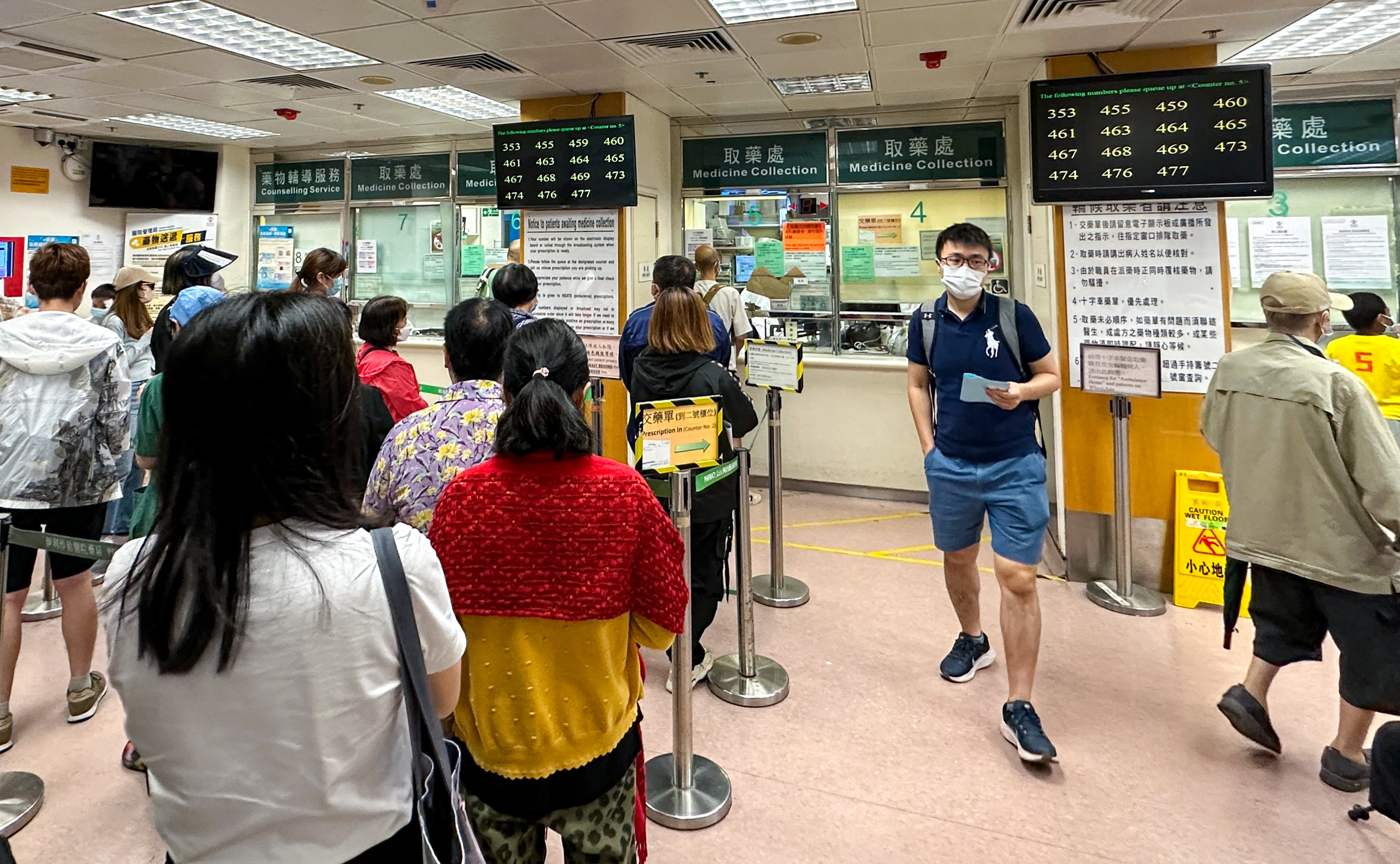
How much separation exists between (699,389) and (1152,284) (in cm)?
280

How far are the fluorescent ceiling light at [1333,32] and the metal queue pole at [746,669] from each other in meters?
3.60

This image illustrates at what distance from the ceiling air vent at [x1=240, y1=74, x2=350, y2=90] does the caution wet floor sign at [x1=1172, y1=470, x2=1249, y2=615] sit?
5588mm

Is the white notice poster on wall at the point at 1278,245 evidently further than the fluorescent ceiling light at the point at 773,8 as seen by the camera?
Yes

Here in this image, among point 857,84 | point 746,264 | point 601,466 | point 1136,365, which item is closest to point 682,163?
point 746,264

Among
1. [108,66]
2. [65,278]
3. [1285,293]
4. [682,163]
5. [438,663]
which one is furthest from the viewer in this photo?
[682,163]

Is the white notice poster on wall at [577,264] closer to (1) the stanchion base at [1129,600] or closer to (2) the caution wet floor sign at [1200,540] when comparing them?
(1) the stanchion base at [1129,600]

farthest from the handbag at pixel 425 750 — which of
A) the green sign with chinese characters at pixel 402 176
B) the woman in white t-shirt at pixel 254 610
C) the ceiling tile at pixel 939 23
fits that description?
the green sign with chinese characters at pixel 402 176

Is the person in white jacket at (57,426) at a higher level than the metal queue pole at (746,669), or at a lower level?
higher

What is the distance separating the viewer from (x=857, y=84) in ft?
15.9

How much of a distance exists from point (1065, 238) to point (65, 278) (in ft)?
14.4

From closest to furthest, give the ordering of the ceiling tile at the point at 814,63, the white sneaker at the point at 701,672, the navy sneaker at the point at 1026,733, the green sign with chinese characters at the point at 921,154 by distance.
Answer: the navy sneaker at the point at 1026,733 → the white sneaker at the point at 701,672 → the ceiling tile at the point at 814,63 → the green sign with chinese characters at the point at 921,154

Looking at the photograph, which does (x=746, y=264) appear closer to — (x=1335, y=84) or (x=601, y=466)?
(x=1335, y=84)

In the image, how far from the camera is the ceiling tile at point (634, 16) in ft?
11.2

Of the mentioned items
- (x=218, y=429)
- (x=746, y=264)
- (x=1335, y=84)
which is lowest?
(x=218, y=429)
